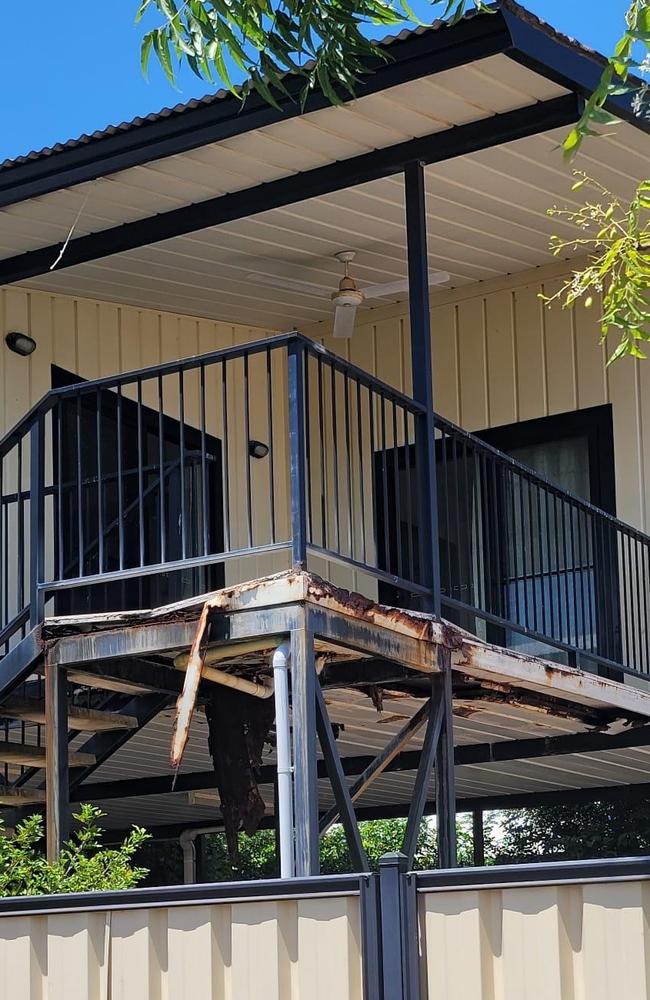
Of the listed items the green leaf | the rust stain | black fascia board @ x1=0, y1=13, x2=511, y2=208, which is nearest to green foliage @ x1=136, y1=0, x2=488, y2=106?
the green leaf

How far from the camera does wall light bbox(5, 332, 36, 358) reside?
11680 millimetres

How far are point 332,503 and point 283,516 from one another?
44cm

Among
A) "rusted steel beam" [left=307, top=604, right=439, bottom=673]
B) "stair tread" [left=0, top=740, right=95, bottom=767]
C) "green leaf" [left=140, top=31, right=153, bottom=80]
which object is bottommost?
"stair tread" [left=0, top=740, right=95, bottom=767]

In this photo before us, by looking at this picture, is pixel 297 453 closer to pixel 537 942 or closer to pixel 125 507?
pixel 537 942

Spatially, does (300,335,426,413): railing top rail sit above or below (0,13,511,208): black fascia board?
below

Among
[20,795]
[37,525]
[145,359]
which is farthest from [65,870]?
[145,359]

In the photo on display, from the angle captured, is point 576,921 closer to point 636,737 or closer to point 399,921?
Result: point 399,921

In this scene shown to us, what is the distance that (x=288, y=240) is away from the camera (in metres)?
11.5

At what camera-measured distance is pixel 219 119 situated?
8914 mm

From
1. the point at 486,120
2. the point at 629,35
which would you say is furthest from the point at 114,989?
the point at 486,120

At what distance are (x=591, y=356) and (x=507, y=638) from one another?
7.21ft

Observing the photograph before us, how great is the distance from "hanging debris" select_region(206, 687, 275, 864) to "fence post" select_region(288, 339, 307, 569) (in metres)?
1.52

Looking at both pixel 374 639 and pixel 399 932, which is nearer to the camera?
pixel 399 932

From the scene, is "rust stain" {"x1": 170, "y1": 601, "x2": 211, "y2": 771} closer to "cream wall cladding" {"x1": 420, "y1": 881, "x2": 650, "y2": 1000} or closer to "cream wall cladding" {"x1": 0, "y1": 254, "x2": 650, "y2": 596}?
"cream wall cladding" {"x1": 420, "y1": 881, "x2": 650, "y2": 1000}
